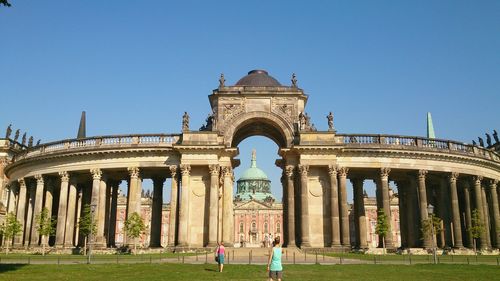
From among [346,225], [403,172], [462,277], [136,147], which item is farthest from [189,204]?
[462,277]

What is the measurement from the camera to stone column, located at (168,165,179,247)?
5866cm

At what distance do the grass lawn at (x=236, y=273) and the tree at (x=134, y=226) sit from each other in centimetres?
2116

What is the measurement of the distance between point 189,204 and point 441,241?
1489 inches

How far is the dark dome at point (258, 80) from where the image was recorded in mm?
65944

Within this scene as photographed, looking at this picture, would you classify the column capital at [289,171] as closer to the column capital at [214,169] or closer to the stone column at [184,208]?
the column capital at [214,169]

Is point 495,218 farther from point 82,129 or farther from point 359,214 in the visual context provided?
point 82,129

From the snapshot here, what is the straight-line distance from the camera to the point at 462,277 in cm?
2866

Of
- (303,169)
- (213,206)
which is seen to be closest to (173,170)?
(213,206)

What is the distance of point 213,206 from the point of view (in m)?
58.0

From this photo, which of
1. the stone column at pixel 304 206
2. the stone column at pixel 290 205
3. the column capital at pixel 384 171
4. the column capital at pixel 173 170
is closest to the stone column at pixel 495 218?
the column capital at pixel 384 171

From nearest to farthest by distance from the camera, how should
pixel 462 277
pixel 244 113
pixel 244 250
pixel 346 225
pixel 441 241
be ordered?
1. pixel 462 277
2. pixel 244 250
3. pixel 346 225
4. pixel 244 113
5. pixel 441 241

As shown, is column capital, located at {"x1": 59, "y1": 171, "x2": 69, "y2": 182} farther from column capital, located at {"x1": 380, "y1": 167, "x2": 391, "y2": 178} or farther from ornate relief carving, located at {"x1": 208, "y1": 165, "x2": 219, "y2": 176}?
column capital, located at {"x1": 380, "y1": 167, "x2": 391, "y2": 178}

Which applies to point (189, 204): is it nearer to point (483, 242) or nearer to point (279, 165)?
point (279, 165)

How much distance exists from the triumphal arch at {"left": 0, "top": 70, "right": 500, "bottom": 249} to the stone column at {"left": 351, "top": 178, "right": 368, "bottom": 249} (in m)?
0.15
